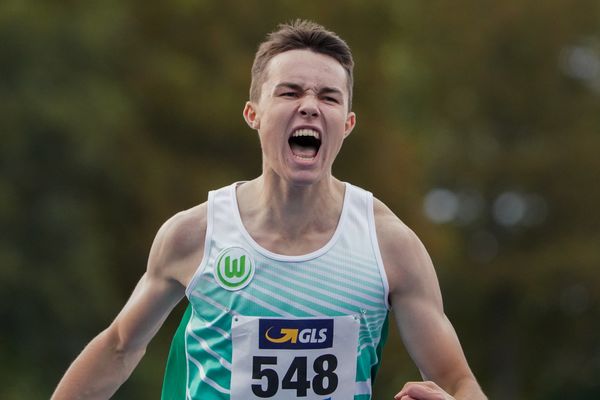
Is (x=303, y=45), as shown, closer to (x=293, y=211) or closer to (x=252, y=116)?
(x=252, y=116)

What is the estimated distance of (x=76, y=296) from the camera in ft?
74.6

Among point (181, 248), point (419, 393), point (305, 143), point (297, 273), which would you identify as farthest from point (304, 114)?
point (419, 393)

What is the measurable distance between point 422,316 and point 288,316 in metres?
0.53

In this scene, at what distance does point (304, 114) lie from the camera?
6.14 meters

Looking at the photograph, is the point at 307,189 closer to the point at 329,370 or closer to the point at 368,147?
the point at 329,370

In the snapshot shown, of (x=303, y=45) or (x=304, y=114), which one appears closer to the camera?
(x=304, y=114)

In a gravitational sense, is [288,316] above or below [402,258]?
below

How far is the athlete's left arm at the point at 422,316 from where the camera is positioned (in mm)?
6090

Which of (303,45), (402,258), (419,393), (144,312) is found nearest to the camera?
(419,393)

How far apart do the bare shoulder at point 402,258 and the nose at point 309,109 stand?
1.86ft

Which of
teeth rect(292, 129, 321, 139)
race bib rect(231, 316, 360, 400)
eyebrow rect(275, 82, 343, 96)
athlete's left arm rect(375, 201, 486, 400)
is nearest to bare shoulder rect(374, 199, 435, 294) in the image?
athlete's left arm rect(375, 201, 486, 400)

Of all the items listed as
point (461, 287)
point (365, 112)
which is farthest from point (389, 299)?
point (461, 287)

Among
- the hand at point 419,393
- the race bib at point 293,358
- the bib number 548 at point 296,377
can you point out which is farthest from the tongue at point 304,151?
the hand at point 419,393

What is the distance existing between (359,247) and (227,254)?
54 cm
